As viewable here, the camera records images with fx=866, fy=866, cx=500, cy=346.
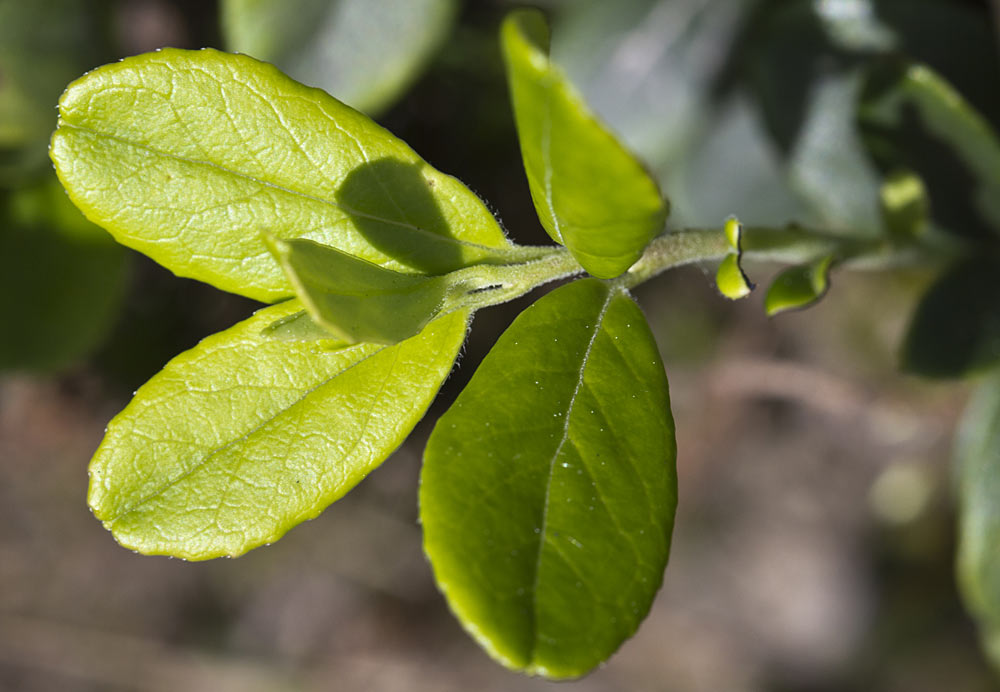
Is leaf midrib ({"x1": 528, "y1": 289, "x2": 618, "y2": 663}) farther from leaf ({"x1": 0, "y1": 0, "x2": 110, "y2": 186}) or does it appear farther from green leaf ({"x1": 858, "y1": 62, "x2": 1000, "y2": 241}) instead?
leaf ({"x1": 0, "y1": 0, "x2": 110, "y2": 186})

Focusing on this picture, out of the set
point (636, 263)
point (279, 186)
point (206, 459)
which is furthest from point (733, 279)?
point (206, 459)

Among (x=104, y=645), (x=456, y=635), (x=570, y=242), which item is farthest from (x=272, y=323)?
(x=104, y=645)

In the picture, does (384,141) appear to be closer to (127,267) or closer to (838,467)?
(127,267)

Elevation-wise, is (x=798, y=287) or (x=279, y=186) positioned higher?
(x=279, y=186)

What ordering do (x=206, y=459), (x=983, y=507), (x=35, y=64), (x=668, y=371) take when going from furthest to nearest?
(x=668, y=371) → (x=35, y=64) → (x=983, y=507) → (x=206, y=459)

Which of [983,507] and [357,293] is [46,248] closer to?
[357,293]

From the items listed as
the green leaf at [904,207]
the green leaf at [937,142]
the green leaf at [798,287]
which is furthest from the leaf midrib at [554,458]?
the green leaf at [937,142]
